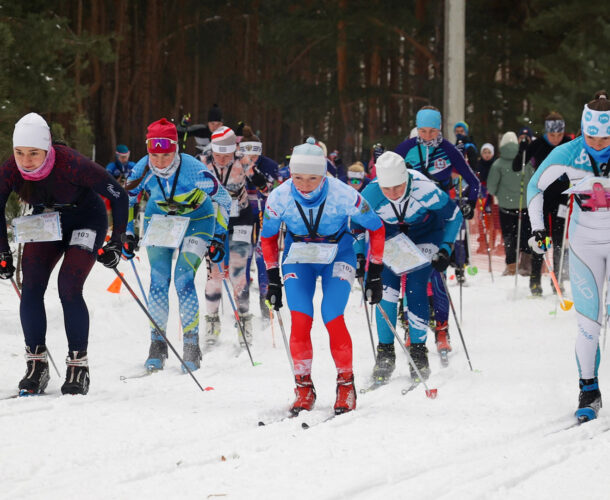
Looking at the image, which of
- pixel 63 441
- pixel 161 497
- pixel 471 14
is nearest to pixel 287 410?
pixel 63 441

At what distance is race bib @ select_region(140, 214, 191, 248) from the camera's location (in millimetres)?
7426

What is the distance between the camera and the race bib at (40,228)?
6191mm

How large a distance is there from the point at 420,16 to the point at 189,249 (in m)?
21.4

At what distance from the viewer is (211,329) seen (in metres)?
8.80

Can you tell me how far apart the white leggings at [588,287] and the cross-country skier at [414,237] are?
1.28m

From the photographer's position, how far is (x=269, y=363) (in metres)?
7.91

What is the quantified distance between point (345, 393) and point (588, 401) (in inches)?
56.7

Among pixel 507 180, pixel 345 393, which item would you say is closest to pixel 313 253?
pixel 345 393

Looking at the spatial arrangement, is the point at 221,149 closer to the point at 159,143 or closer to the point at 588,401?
the point at 159,143

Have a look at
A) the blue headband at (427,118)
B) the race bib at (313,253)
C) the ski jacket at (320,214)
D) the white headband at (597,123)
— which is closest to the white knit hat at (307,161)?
the ski jacket at (320,214)

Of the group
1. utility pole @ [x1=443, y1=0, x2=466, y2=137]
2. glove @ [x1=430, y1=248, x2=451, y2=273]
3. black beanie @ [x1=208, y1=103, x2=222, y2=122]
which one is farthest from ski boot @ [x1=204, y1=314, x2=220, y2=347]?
utility pole @ [x1=443, y1=0, x2=466, y2=137]

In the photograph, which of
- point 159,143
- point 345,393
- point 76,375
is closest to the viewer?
point 345,393

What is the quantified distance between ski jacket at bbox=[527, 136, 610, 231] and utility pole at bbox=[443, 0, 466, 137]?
9.99 m

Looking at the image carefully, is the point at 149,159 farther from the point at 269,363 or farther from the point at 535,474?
the point at 535,474
